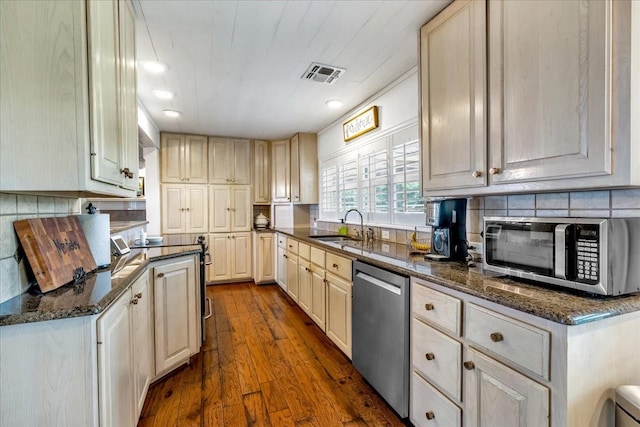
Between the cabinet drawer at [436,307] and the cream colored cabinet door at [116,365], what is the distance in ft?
4.40

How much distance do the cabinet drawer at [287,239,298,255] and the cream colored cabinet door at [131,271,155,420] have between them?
5.79 ft

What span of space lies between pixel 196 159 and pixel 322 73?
112 inches

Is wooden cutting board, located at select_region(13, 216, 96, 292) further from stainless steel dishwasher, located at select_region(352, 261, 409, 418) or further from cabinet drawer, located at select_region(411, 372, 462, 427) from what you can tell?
cabinet drawer, located at select_region(411, 372, 462, 427)

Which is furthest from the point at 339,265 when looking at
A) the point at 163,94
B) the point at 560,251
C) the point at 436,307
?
the point at 163,94

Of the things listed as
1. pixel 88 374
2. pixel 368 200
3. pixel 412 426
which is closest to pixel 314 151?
pixel 368 200

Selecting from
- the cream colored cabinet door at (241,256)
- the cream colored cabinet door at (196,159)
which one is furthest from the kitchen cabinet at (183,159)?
the cream colored cabinet door at (241,256)

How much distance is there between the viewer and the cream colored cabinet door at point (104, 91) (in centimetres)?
116

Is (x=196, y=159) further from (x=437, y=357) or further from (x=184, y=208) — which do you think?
(x=437, y=357)

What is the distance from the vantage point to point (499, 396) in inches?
44.4

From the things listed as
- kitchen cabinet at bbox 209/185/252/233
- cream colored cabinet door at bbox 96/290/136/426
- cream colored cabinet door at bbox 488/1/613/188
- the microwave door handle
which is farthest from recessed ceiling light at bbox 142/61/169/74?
the microwave door handle

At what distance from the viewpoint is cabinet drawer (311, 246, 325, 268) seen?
2724mm

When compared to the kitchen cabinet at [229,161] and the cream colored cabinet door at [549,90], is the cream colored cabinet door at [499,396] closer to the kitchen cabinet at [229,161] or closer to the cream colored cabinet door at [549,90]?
the cream colored cabinet door at [549,90]

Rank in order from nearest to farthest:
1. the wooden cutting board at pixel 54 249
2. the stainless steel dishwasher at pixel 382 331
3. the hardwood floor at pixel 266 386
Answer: the wooden cutting board at pixel 54 249 < the stainless steel dishwasher at pixel 382 331 < the hardwood floor at pixel 266 386

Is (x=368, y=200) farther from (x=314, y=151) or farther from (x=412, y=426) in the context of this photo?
(x=412, y=426)
